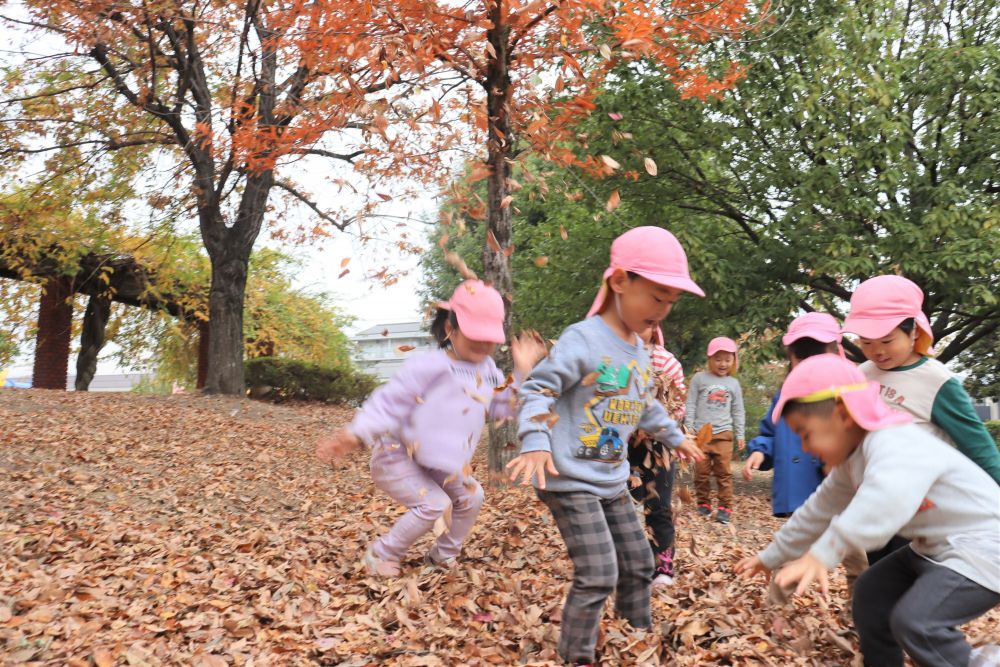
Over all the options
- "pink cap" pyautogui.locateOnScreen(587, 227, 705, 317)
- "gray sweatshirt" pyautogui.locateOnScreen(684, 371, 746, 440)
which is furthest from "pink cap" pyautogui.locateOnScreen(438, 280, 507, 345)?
"gray sweatshirt" pyautogui.locateOnScreen(684, 371, 746, 440)

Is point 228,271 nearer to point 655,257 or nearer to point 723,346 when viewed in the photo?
A: point 723,346

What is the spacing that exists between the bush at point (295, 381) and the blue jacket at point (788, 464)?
17412 millimetres

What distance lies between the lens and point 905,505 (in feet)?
8.39

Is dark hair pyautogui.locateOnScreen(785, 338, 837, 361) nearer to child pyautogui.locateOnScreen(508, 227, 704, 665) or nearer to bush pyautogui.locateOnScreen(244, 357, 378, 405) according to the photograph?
child pyautogui.locateOnScreen(508, 227, 704, 665)

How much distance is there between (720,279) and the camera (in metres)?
11.1

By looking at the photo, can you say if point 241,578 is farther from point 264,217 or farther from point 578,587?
point 264,217

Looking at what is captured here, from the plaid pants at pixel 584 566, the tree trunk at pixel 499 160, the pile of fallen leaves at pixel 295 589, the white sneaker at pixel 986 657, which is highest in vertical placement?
the tree trunk at pixel 499 160

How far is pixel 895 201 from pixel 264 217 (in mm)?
11366

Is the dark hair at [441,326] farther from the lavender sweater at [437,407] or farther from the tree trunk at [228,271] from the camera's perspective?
the tree trunk at [228,271]

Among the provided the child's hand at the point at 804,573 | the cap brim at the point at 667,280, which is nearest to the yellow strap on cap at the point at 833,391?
the child's hand at the point at 804,573

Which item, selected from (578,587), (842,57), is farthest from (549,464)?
(842,57)

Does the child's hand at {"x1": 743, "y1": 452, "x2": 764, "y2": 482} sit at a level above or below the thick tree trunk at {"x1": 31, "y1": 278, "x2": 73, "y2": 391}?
below

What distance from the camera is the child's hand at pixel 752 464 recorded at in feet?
13.8

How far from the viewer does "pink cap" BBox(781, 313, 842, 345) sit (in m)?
4.31
